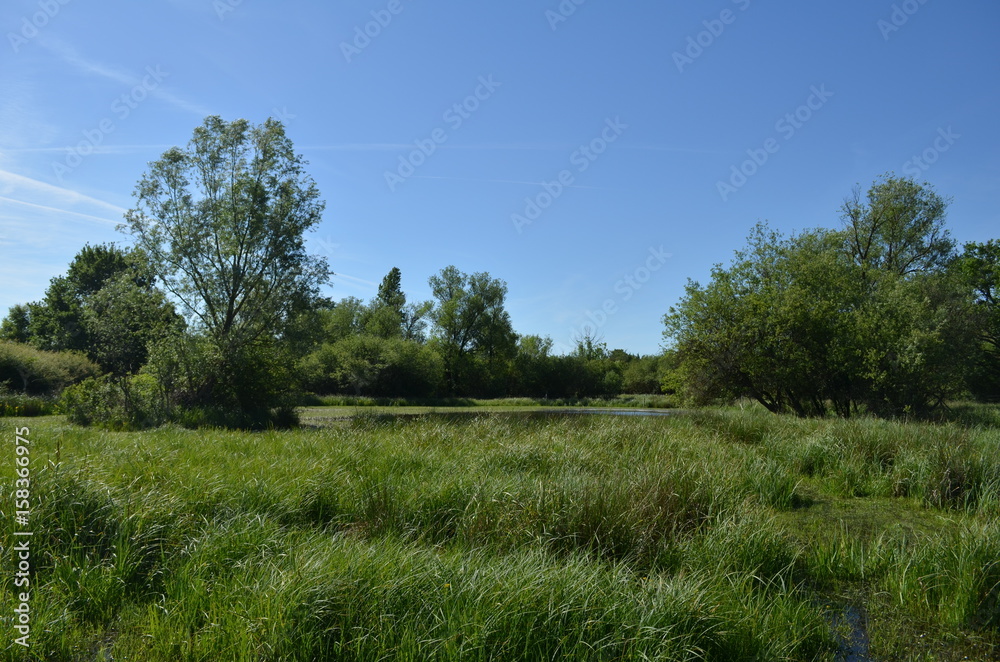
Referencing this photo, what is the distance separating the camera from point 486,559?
477cm

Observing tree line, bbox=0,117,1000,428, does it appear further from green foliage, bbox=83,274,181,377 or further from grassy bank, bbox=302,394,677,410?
grassy bank, bbox=302,394,677,410

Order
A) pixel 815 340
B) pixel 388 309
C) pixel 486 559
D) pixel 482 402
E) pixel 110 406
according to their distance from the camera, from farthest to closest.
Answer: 1. pixel 388 309
2. pixel 482 402
3. pixel 815 340
4. pixel 110 406
5. pixel 486 559

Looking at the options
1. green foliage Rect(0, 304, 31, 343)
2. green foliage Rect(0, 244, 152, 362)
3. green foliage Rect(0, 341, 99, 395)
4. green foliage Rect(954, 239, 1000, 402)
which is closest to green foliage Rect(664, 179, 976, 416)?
green foliage Rect(954, 239, 1000, 402)

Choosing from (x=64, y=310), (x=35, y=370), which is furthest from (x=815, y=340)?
(x=64, y=310)

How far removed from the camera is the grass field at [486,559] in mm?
3596

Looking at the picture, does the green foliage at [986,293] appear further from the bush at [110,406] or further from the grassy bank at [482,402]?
the bush at [110,406]

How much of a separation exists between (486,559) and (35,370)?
3351 centimetres

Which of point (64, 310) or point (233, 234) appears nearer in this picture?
point (233, 234)

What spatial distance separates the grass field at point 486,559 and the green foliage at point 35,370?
86.5 feet

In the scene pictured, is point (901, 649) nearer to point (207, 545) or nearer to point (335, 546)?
point (335, 546)

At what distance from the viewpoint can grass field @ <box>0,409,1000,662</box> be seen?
3596mm

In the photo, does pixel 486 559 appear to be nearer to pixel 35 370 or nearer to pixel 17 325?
pixel 35 370

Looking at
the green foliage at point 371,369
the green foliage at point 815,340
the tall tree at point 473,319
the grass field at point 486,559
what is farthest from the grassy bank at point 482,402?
the grass field at point 486,559

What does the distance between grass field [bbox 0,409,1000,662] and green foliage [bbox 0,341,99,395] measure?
2636 centimetres
